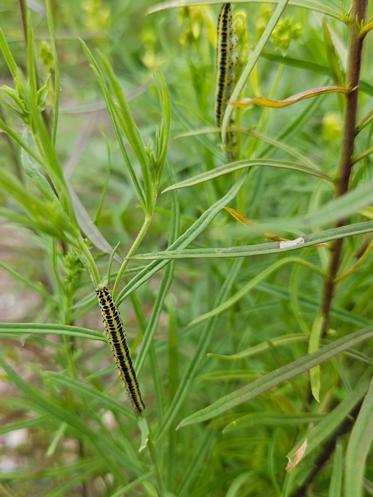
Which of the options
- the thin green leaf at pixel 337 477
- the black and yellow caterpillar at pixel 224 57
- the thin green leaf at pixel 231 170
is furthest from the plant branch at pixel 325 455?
the black and yellow caterpillar at pixel 224 57

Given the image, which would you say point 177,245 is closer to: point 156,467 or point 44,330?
point 44,330

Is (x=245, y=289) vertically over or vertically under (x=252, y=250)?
under

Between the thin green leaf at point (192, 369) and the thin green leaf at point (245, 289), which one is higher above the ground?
the thin green leaf at point (245, 289)

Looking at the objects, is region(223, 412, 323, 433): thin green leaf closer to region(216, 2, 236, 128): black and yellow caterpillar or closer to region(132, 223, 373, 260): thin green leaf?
region(132, 223, 373, 260): thin green leaf

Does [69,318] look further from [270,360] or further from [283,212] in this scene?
[283,212]

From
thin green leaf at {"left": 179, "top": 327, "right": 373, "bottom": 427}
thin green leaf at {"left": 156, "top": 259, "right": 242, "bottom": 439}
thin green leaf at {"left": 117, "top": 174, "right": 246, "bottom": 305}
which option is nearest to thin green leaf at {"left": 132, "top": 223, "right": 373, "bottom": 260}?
thin green leaf at {"left": 117, "top": 174, "right": 246, "bottom": 305}

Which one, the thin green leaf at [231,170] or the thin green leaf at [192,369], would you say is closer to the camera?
the thin green leaf at [231,170]

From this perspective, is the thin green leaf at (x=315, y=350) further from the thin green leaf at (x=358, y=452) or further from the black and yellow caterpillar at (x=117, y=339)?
the black and yellow caterpillar at (x=117, y=339)

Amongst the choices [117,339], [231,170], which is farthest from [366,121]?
[117,339]
